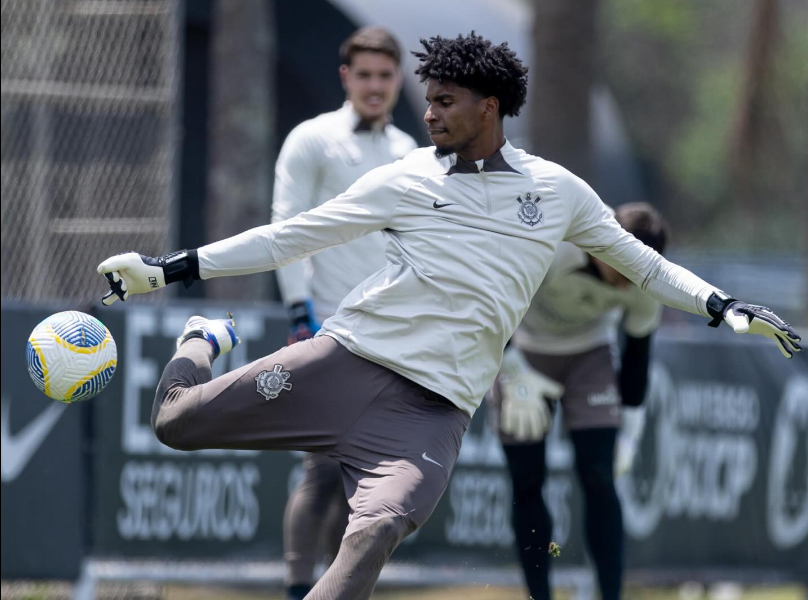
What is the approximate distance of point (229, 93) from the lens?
9.31 meters

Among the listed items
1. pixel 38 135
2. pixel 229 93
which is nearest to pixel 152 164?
pixel 38 135

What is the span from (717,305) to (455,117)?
1.15m

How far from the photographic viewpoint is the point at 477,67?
14.5ft

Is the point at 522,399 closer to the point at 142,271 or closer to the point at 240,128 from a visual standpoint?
the point at 142,271

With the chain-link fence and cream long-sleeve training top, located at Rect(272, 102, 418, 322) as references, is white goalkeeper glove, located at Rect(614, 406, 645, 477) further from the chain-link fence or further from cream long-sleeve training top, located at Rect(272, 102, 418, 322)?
the chain-link fence

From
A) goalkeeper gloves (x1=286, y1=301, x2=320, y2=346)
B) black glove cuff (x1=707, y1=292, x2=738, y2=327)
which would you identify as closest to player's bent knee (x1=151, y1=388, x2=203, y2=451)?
goalkeeper gloves (x1=286, y1=301, x2=320, y2=346)

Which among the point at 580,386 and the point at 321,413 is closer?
the point at 321,413

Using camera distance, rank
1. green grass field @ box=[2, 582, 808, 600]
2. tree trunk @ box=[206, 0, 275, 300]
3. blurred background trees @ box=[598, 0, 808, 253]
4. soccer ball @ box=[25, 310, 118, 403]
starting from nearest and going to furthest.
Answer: soccer ball @ box=[25, 310, 118, 403]
green grass field @ box=[2, 582, 808, 600]
tree trunk @ box=[206, 0, 275, 300]
blurred background trees @ box=[598, 0, 808, 253]

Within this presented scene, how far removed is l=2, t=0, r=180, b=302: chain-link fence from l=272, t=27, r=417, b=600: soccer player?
2.18 m

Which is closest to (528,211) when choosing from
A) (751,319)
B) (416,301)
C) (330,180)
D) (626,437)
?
(416,301)

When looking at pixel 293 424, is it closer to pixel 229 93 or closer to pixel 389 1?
pixel 229 93

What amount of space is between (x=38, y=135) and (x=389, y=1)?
210 inches

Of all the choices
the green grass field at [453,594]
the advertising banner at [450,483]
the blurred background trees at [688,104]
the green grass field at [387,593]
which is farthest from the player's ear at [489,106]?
the blurred background trees at [688,104]

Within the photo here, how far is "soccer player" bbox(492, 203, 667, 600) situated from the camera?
586 centimetres
